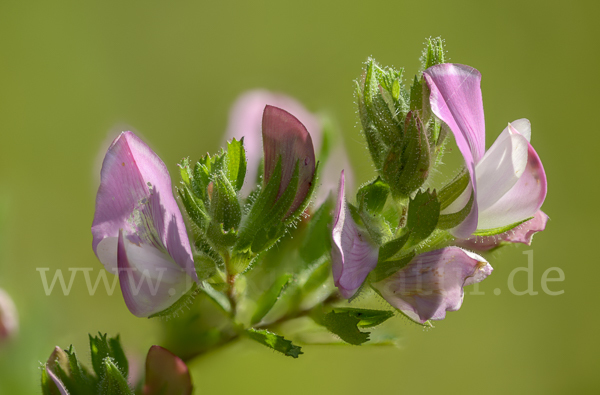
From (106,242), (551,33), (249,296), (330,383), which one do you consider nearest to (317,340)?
(249,296)

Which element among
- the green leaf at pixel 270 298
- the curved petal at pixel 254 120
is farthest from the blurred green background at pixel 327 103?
the green leaf at pixel 270 298

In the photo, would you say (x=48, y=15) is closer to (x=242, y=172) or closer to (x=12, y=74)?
(x=12, y=74)

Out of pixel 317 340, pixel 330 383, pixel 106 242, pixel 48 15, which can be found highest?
pixel 48 15

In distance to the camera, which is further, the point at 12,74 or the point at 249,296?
the point at 12,74

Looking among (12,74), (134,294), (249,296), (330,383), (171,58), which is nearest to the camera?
(134,294)

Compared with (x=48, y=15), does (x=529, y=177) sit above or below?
below

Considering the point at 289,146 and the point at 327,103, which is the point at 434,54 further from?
the point at 327,103

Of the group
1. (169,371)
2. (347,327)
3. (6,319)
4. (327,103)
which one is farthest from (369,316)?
(327,103)
